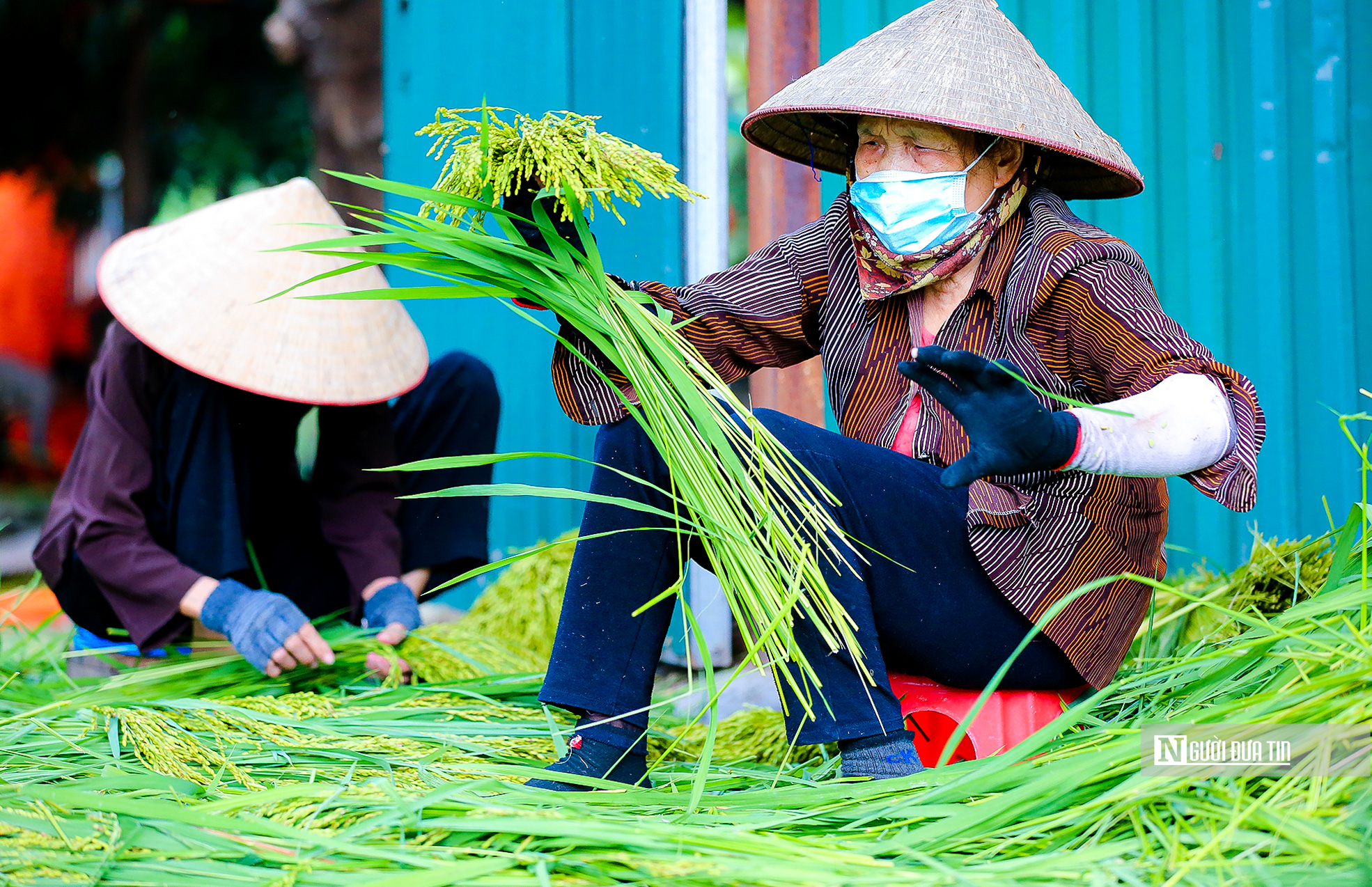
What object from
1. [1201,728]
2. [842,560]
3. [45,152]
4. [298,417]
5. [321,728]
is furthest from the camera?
[45,152]

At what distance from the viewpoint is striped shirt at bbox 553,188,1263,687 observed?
4.67ft

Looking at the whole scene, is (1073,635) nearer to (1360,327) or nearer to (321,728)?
(321,728)

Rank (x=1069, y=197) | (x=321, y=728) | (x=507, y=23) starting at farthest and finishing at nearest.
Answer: (x=507, y=23), (x=1069, y=197), (x=321, y=728)

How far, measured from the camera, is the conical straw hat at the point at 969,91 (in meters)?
1.55

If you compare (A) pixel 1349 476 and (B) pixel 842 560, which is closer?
(B) pixel 842 560

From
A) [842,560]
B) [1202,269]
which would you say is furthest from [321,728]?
[1202,269]

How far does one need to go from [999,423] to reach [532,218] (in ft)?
2.29

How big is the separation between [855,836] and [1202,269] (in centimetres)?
186

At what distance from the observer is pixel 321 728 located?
1688mm

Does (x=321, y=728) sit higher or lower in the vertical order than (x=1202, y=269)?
lower

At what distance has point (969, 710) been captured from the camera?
5.17 feet

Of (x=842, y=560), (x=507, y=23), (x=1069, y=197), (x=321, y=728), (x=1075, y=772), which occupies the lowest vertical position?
(x=321, y=728)

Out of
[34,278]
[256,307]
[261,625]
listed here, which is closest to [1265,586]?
[261,625]

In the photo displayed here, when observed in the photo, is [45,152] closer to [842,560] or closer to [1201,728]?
[842,560]
